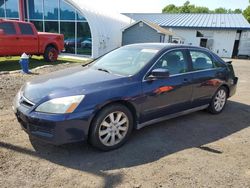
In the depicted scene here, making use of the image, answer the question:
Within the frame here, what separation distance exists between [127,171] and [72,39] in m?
16.8

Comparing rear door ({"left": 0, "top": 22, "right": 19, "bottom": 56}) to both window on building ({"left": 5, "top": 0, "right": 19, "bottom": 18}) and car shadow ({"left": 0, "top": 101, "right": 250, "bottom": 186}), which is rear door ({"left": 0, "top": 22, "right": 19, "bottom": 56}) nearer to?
car shadow ({"left": 0, "top": 101, "right": 250, "bottom": 186})

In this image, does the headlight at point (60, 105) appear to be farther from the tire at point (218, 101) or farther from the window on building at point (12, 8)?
the window on building at point (12, 8)

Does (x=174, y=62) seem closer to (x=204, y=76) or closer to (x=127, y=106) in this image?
(x=204, y=76)

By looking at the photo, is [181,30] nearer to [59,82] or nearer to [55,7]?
[55,7]

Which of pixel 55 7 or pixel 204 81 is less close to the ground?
pixel 55 7

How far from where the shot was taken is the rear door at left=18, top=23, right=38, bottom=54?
12.0 meters

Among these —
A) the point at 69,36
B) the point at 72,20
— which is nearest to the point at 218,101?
the point at 72,20

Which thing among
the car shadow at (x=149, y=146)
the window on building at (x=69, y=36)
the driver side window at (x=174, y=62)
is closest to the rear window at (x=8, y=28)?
the window on building at (x=69, y=36)

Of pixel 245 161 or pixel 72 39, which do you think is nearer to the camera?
pixel 245 161

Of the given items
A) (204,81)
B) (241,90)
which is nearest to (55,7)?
(241,90)

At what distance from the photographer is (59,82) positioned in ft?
13.1

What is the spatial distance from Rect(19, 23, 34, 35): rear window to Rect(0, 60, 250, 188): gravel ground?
26.6 feet

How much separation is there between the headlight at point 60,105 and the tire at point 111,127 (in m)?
0.38

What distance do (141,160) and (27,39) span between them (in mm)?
10397
